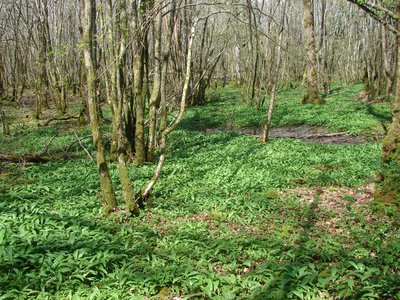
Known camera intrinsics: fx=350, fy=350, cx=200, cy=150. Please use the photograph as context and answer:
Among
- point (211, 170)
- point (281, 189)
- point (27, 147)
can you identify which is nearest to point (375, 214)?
point (281, 189)

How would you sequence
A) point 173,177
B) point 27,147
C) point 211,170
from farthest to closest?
point 27,147
point 211,170
point 173,177

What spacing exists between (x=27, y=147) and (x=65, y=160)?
2.76m

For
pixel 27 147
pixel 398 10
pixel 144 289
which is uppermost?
pixel 398 10

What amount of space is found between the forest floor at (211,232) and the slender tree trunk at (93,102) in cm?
36

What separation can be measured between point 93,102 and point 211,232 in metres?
2.74

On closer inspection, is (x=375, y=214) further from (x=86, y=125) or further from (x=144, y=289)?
(x=86, y=125)

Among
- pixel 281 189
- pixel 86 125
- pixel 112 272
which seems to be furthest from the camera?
pixel 86 125

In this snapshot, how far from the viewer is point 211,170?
8.78 metres

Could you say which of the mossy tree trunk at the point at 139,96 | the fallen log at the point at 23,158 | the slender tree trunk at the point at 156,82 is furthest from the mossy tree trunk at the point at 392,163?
the fallen log at the point at 23,158

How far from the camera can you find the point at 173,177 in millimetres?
8203

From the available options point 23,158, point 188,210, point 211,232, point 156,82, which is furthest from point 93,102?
point 23,158

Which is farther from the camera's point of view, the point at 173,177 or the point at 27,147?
the point at 27,147

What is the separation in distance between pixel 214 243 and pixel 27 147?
9.29 meters

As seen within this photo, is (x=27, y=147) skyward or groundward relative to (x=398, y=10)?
groundward
